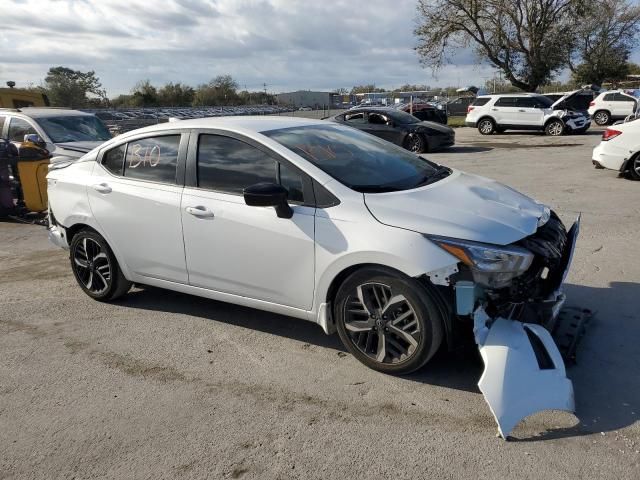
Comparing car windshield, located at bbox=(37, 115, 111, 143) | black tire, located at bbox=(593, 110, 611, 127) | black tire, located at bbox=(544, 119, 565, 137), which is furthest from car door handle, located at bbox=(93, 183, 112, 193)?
black tire, located at bbox=(593, 110, 611, 127)

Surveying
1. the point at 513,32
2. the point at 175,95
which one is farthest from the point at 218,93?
the point at 513,32

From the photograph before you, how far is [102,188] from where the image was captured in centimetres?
478

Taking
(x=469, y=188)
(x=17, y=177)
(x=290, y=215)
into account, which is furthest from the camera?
(x=17, y=177)

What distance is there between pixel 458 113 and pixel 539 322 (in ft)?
132

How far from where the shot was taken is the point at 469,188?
4023 mm

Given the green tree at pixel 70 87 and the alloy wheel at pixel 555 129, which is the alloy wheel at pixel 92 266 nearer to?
the alloy wheel at pixel 555 129

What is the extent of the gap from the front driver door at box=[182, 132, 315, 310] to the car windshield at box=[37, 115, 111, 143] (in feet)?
24.4

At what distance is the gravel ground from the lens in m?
2.79

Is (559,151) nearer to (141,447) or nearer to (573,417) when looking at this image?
(573,417)

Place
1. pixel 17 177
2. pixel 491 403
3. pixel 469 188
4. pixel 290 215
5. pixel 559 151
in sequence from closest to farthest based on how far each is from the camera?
pixel 491 403 < pixel 290 215 < pixel 469 188 < pixel 17 177 < pixel 559 151

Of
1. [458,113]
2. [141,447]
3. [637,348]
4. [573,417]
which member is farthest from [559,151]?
[458,113]

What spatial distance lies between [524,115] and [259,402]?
73.1 ft

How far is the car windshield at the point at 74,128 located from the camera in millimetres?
10570

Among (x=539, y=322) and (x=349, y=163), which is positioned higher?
(x=349, y=163)
